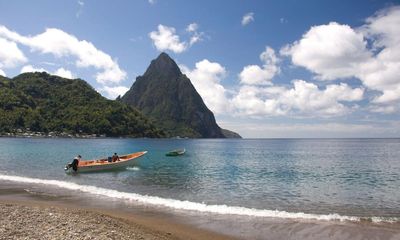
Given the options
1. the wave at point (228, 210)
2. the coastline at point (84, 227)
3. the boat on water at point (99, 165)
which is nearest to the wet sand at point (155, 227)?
the coastline at point (84, 227)

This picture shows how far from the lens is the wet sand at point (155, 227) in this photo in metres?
12.7

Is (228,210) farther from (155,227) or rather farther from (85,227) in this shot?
(85,227)

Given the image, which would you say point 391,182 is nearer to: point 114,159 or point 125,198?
point 125,198

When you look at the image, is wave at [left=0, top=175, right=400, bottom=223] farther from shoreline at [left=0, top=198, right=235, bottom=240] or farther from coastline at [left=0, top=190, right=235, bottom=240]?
shoreline at [left=0, top=198, right=235, bottom=240]

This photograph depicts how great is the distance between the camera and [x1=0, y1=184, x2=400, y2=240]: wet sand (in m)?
12.7

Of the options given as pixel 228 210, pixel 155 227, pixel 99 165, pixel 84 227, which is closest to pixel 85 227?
pixel 84 227

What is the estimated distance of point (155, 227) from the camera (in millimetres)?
16266

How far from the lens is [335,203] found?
2586 cm

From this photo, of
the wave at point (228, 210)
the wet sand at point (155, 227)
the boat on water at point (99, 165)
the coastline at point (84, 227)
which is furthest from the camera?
the boat on water at point (99, 165)

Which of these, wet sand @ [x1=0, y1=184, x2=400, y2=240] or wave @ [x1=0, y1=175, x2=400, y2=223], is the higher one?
wet sand @ [x1=0, y1=184, x2=400, y2=240]

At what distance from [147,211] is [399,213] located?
16.6 m

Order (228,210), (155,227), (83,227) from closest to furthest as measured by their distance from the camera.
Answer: (83,227) → (155,227) → (228,210)

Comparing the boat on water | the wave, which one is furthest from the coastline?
the boat on water

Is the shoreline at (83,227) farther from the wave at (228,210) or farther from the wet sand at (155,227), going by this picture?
the wave at (228,210)
